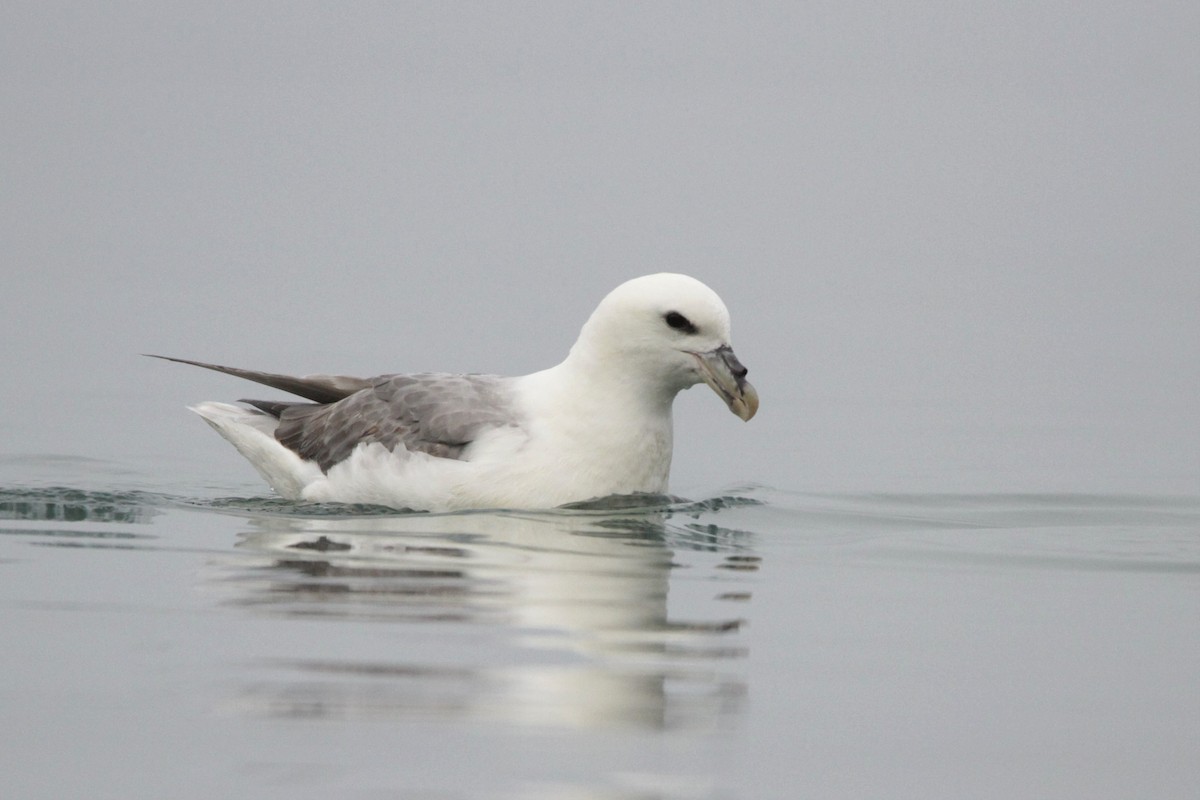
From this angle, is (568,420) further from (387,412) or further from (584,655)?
(584,655)

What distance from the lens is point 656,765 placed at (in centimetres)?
517

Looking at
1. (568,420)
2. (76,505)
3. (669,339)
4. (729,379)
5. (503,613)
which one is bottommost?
(503,613)

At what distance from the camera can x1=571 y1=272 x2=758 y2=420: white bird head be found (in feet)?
29.3

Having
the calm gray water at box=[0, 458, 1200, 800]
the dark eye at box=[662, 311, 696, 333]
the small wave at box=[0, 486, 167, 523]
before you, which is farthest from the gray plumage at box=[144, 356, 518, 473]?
the dark eye at box=[662, 311, 696, 333]

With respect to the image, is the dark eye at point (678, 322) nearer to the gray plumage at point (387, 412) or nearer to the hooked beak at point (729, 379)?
the hooked beak at point (729, 379)

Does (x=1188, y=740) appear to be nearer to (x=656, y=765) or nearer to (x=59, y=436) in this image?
(x=656, y=765)

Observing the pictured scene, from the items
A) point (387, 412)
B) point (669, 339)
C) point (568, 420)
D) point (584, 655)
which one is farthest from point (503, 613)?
point (387, 412)

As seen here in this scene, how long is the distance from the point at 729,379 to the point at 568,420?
0.79 meters

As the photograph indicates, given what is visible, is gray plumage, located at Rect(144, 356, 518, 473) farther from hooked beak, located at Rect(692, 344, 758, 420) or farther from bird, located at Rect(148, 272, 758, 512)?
hooked beak, located at Rect(692, 344, 758, 420)

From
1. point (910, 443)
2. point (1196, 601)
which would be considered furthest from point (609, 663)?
point (910, 443)

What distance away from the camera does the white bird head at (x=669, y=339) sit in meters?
8.93

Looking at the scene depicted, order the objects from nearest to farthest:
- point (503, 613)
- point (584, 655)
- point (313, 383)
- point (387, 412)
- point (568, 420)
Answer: point (584, 655), point (503, 613), point (568, 420), point (387, 412), point (313, 383)

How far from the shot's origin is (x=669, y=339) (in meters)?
9.04

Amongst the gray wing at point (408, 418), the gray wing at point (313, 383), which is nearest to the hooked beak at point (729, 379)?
the gray wing at point (408, 418)
